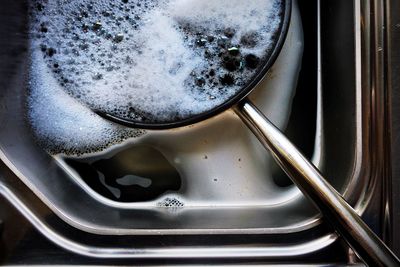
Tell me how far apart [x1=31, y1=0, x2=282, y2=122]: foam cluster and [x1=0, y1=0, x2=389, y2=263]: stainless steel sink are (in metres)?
0.07

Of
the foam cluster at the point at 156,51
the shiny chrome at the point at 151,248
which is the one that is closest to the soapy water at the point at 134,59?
the foam cluster at the point at 156,51

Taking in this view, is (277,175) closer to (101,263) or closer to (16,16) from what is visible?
(101,263)

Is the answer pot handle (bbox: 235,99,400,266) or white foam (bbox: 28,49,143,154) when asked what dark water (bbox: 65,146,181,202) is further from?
pot handle (bbox: 235,99,400,266)

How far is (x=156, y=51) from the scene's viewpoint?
717mm

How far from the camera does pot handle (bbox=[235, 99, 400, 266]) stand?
0.57m

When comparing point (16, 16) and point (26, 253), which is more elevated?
point (16, 16)

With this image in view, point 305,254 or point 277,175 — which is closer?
point 305,254

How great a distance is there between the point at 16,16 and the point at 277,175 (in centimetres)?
44

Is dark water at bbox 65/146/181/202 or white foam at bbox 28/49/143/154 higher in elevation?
white foam at bbox 28/49/143/154

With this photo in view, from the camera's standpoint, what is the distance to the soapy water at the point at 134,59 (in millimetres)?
702

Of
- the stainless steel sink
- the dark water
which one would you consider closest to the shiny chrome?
the stainless steel sink

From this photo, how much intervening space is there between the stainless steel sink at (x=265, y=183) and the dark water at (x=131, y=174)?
1 centimetres

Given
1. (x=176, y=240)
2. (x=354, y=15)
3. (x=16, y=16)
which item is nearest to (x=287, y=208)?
(x=176, y=240)

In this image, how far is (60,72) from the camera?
2.47ft
